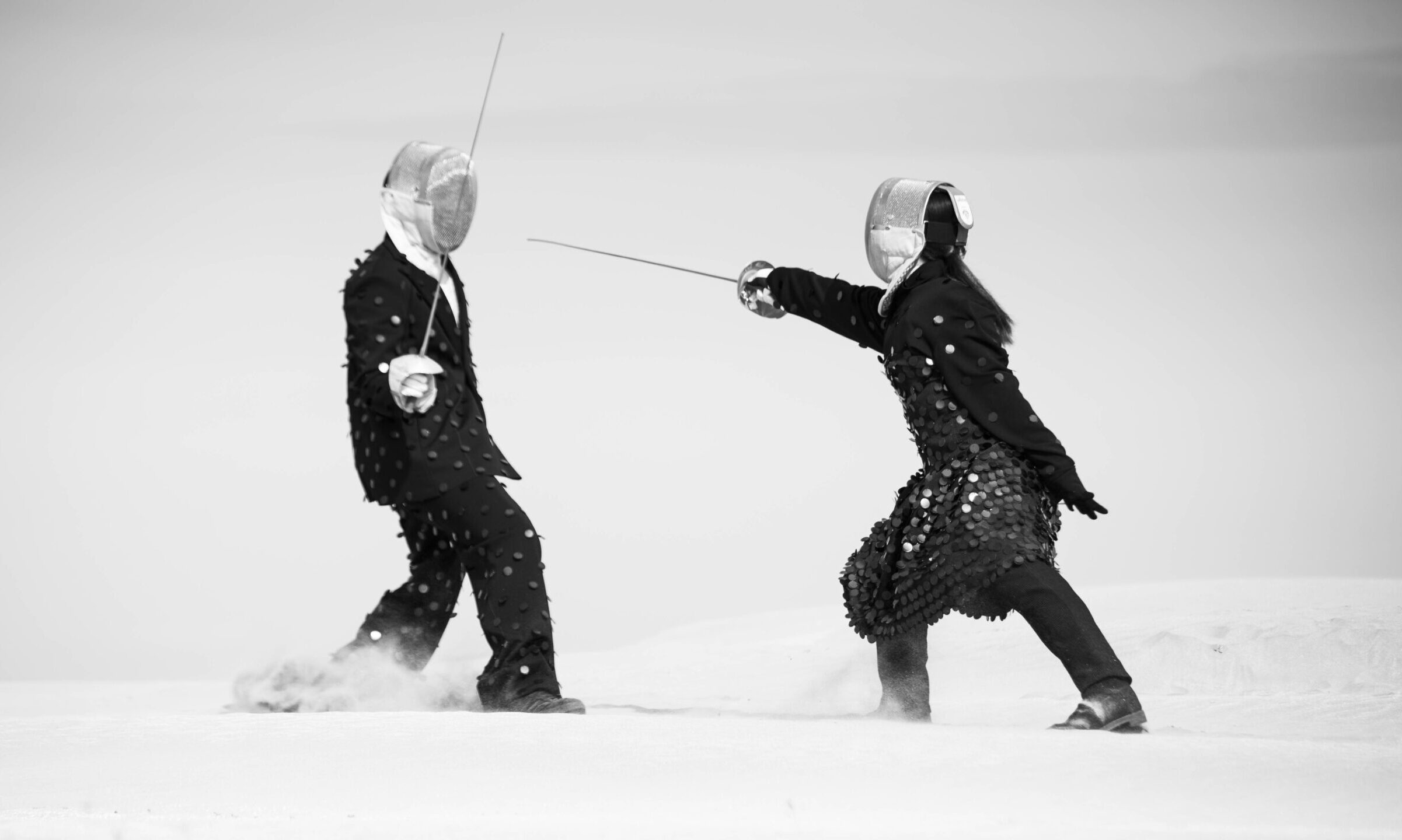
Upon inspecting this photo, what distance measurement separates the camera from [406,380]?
403cm

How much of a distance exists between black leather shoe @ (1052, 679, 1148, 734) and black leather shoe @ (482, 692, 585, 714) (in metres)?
1.19

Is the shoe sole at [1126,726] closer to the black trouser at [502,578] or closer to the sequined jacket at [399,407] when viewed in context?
the black trouser at [502,578]

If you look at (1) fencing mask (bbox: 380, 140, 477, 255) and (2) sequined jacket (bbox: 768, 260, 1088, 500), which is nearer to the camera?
(2) sequined jacket (bbox: 768, 260, 1088, 500)

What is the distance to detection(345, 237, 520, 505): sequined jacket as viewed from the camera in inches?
164

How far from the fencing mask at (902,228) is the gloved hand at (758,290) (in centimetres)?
48

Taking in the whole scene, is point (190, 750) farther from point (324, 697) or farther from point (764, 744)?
point (764, 744)

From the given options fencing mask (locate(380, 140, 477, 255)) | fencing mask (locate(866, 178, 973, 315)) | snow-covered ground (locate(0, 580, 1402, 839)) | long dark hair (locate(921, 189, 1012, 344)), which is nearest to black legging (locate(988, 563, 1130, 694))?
snow-covered ground (locate(0, 580, 1402, 839))

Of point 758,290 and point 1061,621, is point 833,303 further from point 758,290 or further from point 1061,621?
point 1061,621

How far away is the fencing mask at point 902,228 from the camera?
14.2 feet

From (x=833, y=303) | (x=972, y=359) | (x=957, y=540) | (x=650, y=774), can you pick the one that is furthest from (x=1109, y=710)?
(x=833, y=303)

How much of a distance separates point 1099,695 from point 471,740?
1475 mm

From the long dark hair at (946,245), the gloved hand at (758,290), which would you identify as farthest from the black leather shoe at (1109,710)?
the gloved hand at (758,290)

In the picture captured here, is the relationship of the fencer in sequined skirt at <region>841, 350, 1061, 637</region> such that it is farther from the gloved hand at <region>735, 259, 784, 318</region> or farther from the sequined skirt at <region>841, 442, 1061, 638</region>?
the gloved hand at <region>735, 259, 784, 318</region>

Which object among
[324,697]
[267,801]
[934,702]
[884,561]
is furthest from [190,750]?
[934,702]
